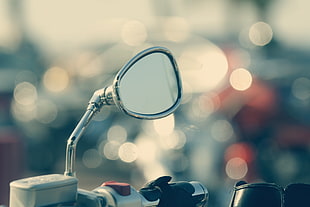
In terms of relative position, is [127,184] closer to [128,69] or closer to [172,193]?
[172,193]

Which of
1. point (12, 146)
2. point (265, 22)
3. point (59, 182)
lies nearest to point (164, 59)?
point (59, 182)

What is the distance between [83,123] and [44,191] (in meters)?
0.33

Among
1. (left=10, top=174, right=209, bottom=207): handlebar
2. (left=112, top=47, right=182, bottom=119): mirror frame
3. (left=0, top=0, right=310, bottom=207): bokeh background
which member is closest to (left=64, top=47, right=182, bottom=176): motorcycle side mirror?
(left=112, top=47, right=182, bottom=119): mirror frame

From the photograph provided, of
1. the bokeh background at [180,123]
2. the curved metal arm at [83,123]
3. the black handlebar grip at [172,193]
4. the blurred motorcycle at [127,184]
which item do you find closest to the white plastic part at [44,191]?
the blurred motorcycle at [127,184]

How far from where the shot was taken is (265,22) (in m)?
21.2

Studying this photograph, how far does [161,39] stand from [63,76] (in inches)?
68.0

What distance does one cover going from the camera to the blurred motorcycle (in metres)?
2.21

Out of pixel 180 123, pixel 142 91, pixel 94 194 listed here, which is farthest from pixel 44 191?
pixel 180 123

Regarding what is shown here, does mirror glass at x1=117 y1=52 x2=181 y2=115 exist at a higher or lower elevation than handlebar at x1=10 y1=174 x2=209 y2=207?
higher

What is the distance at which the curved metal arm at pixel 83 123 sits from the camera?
2393mm

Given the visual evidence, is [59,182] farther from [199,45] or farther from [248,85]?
[199,45]

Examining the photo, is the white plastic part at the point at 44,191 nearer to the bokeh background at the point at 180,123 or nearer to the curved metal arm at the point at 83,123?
the curved metal arm at the point at 83,123

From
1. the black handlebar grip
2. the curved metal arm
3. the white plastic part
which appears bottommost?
the black handlebar grip

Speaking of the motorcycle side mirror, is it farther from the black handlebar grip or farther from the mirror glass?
the black handlebar grip
